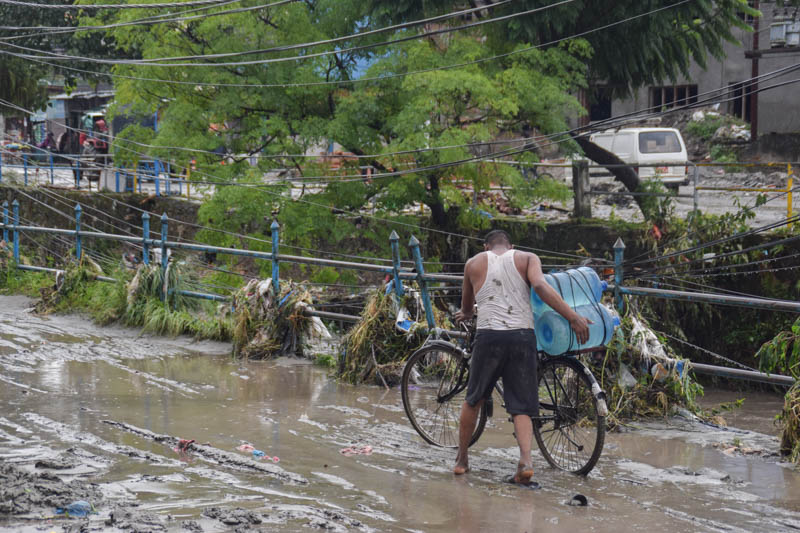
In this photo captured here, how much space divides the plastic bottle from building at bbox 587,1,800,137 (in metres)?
14.7

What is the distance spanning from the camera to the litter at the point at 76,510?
4.80 meters

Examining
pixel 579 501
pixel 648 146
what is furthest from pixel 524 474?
pixel 648 146

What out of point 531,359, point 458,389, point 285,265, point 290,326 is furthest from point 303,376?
point 285,265

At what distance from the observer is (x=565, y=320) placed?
5941mm

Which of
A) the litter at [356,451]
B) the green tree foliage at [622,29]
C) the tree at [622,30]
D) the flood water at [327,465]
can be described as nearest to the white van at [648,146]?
the tree at [622,30]

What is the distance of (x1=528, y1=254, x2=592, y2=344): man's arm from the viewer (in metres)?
5.78

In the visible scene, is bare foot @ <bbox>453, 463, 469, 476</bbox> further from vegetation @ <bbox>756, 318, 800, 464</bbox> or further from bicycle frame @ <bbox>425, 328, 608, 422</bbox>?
vegetation @ <bbox>756, 318, 800, 464</bbox>

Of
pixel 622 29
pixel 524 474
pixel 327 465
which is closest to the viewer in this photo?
pixel 524 474

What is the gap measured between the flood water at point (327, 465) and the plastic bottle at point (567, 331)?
0.88 m

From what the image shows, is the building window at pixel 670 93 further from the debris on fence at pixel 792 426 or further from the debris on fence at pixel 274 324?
the debris on fence at pixel 792 426

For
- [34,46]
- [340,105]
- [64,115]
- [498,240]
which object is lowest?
[498,240]

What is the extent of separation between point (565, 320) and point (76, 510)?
3.21 m

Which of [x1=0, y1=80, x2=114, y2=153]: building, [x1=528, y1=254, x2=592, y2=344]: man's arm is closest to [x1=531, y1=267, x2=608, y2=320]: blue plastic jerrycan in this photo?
[x1=528, y1=254, x2=592, y2=344]: man's arm

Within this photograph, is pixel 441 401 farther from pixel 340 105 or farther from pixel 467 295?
pixel 340 105
